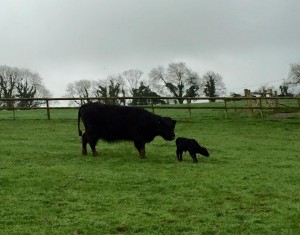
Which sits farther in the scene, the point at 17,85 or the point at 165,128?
the point at 17,85

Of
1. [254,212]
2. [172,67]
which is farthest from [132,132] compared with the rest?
[172,67]

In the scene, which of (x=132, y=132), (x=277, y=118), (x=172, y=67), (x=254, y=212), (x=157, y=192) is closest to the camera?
(x=254, y=212)

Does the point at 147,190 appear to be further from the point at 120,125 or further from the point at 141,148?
the point at 120,125

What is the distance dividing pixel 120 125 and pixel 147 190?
495 cm

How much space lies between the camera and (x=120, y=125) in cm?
1397

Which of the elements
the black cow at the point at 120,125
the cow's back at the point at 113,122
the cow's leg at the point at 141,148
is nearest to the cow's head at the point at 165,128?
the black cow at the point at 120,125

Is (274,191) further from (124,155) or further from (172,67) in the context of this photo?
(172,67)

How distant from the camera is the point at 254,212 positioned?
7.79 m

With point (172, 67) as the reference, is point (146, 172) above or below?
below

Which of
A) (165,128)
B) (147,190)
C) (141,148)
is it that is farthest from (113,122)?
(147,190)

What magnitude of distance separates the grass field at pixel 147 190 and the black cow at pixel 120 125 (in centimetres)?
59

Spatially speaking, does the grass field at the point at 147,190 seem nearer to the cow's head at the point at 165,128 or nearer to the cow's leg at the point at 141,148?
the cow's leg at the point at 141,148

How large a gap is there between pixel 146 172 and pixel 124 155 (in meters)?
3.05

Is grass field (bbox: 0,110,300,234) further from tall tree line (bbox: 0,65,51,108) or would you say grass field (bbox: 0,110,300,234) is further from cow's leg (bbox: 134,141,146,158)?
tall tree line (bbox: 0,65,51,108)
